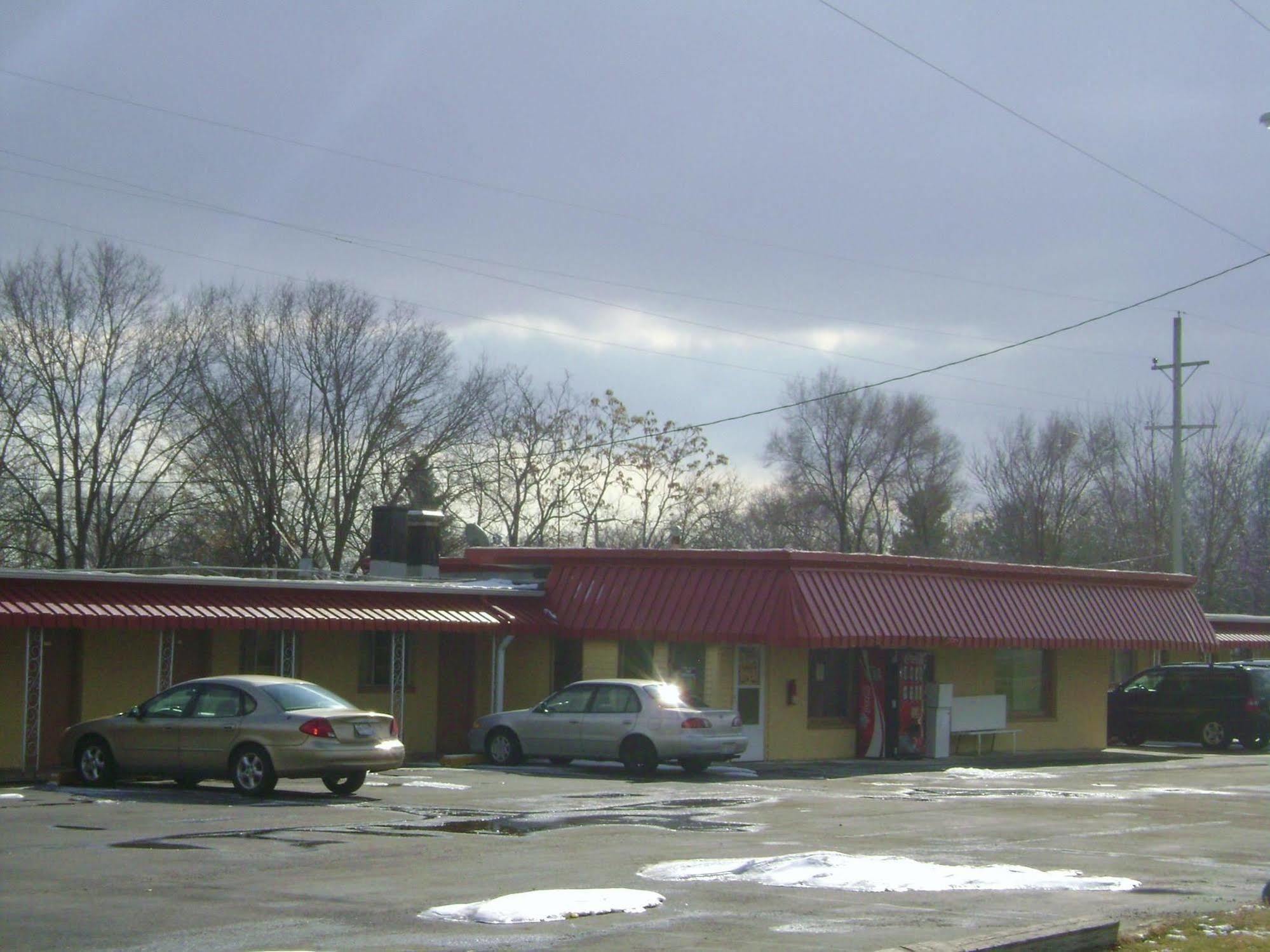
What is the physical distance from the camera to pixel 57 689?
2270 cm

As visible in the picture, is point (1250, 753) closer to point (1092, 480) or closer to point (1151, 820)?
point (1151, 820)

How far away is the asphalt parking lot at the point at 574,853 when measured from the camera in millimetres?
9273

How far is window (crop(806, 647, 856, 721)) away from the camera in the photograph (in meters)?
28.6

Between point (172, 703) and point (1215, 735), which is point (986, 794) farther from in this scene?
point (1215, 735)

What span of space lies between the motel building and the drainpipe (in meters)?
0.05

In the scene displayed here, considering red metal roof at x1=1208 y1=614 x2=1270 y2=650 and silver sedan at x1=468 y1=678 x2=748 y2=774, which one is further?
red metal roof at x1=1208 y1=614 x2=1270 y2=650

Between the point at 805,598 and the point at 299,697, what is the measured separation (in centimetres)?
1066

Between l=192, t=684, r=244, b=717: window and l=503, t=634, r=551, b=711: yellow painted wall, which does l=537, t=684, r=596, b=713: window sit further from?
l=192, t=684, r=244, b=717: window

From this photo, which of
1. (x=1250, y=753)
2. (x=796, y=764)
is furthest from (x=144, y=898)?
(x=1250, y=753)

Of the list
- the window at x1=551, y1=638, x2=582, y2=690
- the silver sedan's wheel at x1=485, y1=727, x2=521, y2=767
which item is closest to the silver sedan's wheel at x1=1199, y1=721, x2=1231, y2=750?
the window at x1=551, y1=638, x2=582, y2=690

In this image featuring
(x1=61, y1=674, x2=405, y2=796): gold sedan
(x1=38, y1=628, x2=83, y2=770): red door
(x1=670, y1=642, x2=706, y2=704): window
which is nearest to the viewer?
(x1=61, y1=674, x2=405, y2=796): gold sedan

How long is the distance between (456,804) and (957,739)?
15823 mm

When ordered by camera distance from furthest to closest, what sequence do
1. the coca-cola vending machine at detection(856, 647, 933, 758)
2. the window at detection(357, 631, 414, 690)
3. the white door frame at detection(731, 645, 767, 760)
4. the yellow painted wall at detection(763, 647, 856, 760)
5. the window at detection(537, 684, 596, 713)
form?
the coca-cola vending machine at detection(856, 647, 933, 758), the yellow painted wall at detection(763, 647, 856, 760), the white door frame at detection(731, 645, 767, 760), the window at detection(357, 631, 414, 690), the window at detection(537, 684, 596, 713)

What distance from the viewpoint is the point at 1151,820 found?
1720 cm
